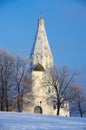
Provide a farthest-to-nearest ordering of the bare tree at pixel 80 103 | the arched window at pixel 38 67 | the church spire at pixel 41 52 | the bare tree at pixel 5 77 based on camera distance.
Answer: the church spire at pixel 41 52 → the arched window at pixel 38 67 → the bare tree at pixel 80 103 → the bare tree at pixel 5 77

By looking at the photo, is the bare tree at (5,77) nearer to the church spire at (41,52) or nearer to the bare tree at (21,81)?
the bare tree at (21,81)

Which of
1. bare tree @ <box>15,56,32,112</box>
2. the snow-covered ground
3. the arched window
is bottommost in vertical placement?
the snow-covered ground

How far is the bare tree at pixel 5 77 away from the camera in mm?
45875

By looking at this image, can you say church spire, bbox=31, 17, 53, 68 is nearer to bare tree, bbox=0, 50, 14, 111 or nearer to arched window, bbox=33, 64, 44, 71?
arched window, bbox=33, 64, 44, 71

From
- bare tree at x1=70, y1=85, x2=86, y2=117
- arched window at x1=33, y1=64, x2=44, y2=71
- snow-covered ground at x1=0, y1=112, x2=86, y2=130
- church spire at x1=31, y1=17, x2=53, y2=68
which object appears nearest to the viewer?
snow-covered ground at x1=0, y1=112, x2=86, y2=130

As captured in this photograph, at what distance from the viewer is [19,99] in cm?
4750

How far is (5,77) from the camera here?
4669cm

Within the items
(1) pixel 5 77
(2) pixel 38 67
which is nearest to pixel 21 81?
(1) pixel 5 77

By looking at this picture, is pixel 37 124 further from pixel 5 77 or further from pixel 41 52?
pixel 41 52

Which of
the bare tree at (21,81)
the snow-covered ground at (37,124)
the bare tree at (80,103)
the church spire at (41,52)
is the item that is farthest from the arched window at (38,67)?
the snow-covered ground at (37,124)

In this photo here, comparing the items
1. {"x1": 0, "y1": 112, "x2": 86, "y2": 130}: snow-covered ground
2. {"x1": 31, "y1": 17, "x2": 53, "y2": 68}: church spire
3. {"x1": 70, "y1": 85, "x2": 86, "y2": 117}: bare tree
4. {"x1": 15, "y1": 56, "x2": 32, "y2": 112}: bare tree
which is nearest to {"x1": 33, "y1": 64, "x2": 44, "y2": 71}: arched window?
{"x1": 31, "y1": 17, "x2": 53, "y2": 68}: church spire

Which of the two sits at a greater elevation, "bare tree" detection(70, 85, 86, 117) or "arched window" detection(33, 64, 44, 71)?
"arched window" detection(33, 64, 44, 71)

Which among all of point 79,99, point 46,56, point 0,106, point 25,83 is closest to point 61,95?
point 25,83

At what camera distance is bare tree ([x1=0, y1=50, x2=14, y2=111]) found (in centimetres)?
4588
